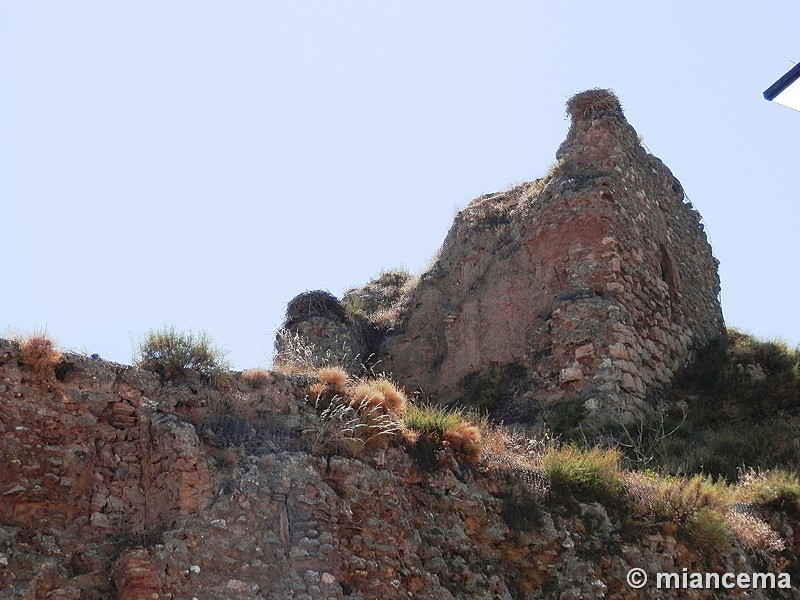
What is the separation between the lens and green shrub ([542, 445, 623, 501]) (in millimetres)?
10875

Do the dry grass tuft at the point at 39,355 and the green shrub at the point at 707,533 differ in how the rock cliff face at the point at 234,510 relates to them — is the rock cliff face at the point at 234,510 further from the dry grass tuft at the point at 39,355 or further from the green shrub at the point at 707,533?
the green shrub at the point at 707,533

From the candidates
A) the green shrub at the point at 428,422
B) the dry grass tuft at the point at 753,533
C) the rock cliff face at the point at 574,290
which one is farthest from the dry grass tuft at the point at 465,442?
the rock cliff face at the point at 574,290

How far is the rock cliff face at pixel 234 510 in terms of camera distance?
7863 millimetres

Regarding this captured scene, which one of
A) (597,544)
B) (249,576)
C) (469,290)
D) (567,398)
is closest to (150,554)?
(249,576)

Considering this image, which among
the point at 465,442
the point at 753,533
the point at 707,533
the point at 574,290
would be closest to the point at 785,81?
the point at 465,442

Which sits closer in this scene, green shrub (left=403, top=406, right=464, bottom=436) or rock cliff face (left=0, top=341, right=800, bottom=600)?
rock cliff face (left=0, top=341, right=800, bottom=600)

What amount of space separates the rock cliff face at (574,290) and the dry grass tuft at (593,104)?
2cm

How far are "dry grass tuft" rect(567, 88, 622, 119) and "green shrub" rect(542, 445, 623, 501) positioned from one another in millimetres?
8847

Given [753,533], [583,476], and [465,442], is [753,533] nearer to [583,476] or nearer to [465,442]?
[583,476]

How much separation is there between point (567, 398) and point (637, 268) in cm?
298

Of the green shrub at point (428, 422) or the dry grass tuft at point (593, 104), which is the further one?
the dry grass tuft at point (593, 104)

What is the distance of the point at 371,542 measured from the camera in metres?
8.90

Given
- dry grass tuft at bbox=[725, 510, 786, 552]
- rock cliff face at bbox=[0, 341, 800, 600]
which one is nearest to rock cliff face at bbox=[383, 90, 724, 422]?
dry grass tuft at bbox=[725, 510, 786, 552]

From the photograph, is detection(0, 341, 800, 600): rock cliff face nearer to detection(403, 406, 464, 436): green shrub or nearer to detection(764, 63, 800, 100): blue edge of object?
detection(403, 406, 464, 436): green shrub
